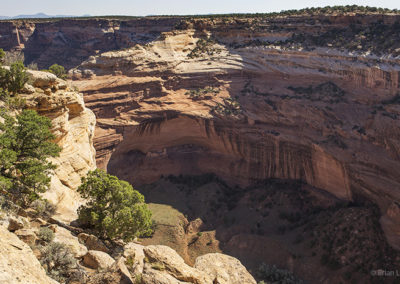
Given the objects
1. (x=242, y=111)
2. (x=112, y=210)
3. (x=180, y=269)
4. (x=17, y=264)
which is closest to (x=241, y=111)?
(x=242, y=111)

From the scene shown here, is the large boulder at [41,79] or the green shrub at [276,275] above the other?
the large boulder at [41,79]

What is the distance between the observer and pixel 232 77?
49.7m

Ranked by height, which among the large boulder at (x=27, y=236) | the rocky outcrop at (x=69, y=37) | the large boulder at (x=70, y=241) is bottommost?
the large boulder at (x=70, y=241)

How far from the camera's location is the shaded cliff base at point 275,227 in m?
30.3

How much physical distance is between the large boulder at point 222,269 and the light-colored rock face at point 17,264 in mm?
8723

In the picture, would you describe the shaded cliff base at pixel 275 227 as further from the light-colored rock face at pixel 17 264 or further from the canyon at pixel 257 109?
the light-colored rock face at pixel 17 264

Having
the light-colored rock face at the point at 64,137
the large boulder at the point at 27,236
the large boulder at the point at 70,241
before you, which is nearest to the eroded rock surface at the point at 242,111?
the light-colored rock face at the point at 64,137

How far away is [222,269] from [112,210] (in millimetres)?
7138

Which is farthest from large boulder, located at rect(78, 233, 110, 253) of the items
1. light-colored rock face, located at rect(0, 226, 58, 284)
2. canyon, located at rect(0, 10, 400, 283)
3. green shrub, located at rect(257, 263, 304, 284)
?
green shrub, located at rect(257, 263, 304, 284)

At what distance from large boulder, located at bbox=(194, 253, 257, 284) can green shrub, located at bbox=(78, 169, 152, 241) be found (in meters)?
4.36

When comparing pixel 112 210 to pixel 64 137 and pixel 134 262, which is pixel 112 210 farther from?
pixel 64 137

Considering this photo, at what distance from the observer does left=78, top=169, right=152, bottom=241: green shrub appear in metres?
18.9

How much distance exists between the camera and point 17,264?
9688 mm

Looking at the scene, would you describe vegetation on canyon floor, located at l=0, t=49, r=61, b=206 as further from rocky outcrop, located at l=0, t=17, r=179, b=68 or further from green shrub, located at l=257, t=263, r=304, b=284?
rocky outcrop, located at l=0, t=17, r=179, b=68
